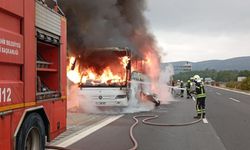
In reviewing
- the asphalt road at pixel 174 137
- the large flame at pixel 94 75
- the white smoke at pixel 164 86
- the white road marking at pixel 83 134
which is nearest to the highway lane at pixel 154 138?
the asphalt road at pixel 174 137

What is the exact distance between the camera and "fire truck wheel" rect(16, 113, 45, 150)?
5732 mm

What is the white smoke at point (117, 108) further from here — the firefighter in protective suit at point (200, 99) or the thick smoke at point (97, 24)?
the firefighter in protective suit at point (200, 99)

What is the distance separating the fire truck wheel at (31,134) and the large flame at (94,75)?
10294 millimetres

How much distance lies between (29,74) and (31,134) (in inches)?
36.4

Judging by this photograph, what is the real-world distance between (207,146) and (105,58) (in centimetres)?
906

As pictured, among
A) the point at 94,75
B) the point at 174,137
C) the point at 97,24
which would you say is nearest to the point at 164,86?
the point at 97,24

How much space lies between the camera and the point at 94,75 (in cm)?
1750

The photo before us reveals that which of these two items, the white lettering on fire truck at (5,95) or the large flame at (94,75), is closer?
the white lettering on fire truck at (5,95)

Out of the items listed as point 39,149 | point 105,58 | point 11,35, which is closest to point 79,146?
point 39,149

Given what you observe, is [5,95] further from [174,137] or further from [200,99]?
[200,99]

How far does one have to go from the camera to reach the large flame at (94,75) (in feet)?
55.9

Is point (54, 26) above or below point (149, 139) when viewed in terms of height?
above

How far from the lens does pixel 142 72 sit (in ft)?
70.0

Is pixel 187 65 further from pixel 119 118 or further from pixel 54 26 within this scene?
pixel 54 26
